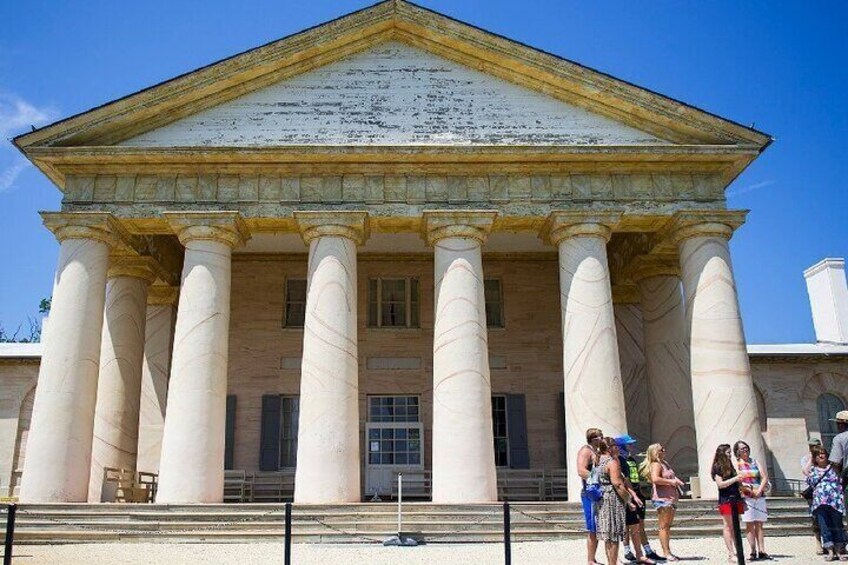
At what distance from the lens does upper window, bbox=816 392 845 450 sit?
93.9 ft

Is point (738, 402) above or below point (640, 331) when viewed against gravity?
below

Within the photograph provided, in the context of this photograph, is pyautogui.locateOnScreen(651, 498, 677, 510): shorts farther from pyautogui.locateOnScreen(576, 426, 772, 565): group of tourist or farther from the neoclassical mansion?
the neoclassical mansion

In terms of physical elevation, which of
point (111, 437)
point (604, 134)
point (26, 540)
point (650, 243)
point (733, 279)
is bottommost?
point (26, 540)

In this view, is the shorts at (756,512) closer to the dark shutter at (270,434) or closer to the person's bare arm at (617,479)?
the person's bare arm at (617,479)

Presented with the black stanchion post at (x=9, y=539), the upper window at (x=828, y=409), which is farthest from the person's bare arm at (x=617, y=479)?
the upper window at (x=828, y=409)

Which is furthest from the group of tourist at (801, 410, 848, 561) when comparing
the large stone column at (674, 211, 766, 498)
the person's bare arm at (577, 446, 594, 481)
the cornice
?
the cornice

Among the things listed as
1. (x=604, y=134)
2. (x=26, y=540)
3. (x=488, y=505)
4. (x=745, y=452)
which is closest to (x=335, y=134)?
(x=604, y=134)

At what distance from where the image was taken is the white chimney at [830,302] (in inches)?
1233

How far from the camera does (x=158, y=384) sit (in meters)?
24.9

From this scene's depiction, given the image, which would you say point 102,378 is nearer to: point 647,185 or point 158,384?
point 158,384

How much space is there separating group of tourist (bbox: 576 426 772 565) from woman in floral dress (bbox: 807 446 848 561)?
0.79 meters

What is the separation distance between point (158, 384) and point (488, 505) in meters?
12.5

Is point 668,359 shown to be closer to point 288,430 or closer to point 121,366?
point 288,430

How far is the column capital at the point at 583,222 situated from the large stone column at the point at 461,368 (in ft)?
5.62
